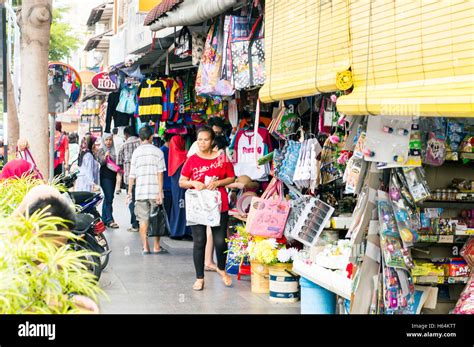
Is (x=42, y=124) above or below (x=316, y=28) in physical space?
below

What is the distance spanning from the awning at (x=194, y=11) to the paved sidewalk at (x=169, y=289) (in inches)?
123

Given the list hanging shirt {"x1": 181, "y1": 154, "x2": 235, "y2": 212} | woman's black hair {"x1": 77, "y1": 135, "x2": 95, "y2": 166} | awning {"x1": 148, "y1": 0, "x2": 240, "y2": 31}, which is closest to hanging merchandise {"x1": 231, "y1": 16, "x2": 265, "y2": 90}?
awning {"x1": 148, "y1": 0, "x2": 240, "y2": 31}

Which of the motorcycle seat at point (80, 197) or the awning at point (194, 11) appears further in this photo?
the motorcycle seat at point (80, 197)

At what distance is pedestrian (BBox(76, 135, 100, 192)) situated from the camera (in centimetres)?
1577

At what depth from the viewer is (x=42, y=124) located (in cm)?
1253

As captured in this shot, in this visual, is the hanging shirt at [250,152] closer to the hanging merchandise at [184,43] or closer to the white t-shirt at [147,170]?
the hanging merchandise at [184,43]

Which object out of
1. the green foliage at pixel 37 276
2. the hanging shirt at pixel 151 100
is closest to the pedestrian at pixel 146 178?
the hanging shirt at pixel 151 100

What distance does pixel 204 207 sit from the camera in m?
9.32

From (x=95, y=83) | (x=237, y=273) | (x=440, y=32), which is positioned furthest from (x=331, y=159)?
(x=95, y=83)

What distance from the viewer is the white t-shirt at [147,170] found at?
12461 millimetres

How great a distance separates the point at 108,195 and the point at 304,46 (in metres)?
10.1

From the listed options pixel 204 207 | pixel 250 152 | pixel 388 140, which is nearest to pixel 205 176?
pixel 204 207
